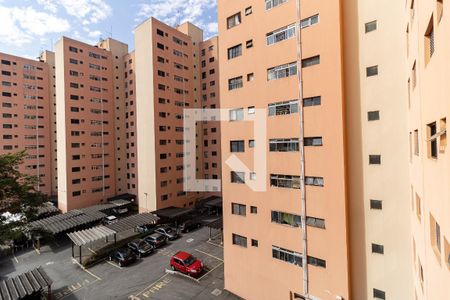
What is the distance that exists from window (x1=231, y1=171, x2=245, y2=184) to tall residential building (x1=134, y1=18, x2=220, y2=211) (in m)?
20.9

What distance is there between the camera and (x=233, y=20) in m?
17.6

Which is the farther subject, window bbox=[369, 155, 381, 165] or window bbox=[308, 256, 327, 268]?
window bbox=[308, 256, 327, 268]

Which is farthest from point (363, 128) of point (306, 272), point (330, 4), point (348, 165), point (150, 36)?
point (150, 36)

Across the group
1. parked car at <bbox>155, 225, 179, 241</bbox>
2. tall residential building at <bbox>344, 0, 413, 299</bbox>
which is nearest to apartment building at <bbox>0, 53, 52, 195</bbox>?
parked car at <bbox>155, 225, 179, 241</bbox>

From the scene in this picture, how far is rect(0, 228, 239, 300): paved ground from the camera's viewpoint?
18.3 metres

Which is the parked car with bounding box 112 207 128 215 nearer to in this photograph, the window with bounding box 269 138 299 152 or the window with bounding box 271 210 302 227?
the window with bounding box 271 210 302 227

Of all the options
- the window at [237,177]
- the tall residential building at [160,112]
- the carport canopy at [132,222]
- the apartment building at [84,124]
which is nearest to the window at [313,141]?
the window at [237,177]

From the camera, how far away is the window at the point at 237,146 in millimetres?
17109

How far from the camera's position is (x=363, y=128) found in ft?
42.4

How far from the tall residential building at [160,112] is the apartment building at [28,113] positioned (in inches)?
1086

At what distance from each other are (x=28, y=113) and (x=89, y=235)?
41.4m

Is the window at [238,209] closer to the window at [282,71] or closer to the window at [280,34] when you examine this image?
the window at [282,71]

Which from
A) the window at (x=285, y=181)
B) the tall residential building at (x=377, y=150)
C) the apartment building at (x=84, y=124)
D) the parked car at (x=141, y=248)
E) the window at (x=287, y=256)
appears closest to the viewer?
the tall residential building at (x=377, y=150)

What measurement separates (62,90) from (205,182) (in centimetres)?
3060
